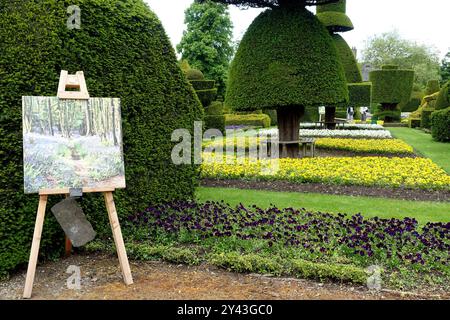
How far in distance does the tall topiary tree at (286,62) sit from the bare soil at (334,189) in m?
3.57

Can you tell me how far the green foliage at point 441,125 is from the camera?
17.5 m

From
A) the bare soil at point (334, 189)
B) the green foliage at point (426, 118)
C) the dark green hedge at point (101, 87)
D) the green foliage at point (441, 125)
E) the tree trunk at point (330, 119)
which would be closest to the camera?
the dark green hedge at point (101, 87)

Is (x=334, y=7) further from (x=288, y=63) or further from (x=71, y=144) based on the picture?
(x=71, y=144)

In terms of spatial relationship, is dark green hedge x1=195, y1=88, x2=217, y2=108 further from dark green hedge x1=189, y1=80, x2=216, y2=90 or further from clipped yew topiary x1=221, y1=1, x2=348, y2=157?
clipped yew topiary x1=221, y1=1, x2=348, y2=157

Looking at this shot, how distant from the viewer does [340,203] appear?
7512mm

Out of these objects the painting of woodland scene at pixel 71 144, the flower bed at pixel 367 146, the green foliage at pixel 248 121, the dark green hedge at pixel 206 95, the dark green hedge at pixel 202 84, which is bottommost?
the flower bed at pixel 367 146

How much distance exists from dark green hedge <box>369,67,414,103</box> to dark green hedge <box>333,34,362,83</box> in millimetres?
9066

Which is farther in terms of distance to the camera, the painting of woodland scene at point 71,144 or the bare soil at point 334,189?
the bare soil at point 334,189

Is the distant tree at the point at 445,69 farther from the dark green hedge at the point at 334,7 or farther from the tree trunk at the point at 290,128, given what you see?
the tree trunk at the point at 290,128

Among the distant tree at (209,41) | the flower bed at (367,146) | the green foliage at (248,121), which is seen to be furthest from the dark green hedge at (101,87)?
the distant tree at (209,41)

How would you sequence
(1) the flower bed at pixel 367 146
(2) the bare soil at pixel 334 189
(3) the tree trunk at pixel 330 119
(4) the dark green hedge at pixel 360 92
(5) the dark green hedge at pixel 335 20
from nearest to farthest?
(2) the bare soil at pixel 334 189 → (1) the flower bed at pixel 367 146 → (5) the dark green hedge at pixel 335 20 → (3) the tree trunk at pixel 330 119 → (4) the dark green hedge at pixel 360 92

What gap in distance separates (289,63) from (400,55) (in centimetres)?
5779
